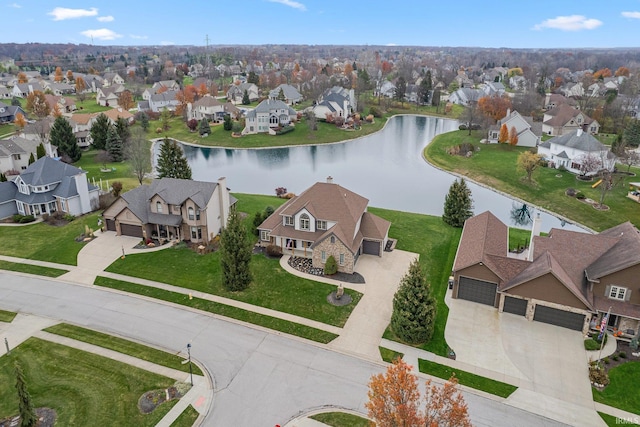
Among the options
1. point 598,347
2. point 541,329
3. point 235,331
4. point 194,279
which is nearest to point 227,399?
point 235,331

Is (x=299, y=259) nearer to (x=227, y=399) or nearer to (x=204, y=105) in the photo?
(x=227, y=399)

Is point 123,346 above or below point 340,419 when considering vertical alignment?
above

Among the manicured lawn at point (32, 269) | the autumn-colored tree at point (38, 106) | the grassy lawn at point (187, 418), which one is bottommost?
the grassy lawn at point (187, 418)

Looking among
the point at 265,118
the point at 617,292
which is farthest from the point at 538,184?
the point at 265,118

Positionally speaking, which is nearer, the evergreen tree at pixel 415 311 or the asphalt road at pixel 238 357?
the asphalt road at pixel 238 357

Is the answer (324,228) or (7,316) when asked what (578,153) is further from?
(7,316)

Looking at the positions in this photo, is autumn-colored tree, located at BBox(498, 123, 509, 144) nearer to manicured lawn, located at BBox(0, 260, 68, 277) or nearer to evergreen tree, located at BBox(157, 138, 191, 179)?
evergreen tree, located at BBox(157, 138, 191, 179)

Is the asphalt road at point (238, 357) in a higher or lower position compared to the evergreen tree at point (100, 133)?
lower

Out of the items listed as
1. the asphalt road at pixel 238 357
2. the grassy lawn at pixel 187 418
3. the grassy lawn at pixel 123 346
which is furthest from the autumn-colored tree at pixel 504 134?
the grassy lawn at pixel 187 418

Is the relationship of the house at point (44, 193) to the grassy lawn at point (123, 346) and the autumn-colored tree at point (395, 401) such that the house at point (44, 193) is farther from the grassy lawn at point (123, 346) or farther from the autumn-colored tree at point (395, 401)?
the autumn-colored tree at point (395, 401)
